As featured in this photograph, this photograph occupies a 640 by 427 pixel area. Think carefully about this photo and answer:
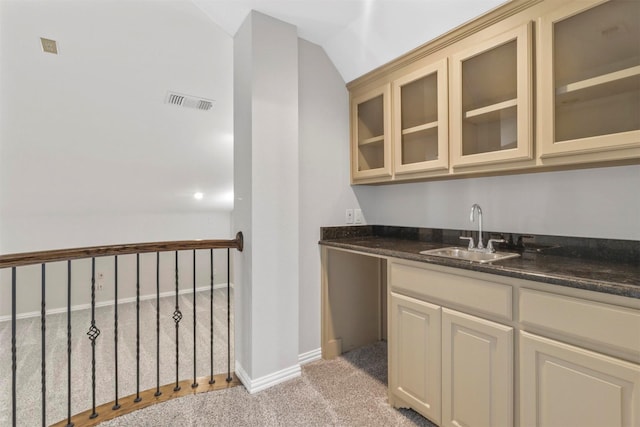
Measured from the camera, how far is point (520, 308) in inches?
47.0

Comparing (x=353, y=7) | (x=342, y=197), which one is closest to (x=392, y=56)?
(x=353, y=7)

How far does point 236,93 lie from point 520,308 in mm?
2034

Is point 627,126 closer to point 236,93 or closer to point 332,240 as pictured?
point 332,240

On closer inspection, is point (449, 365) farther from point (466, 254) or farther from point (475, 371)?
point (466, 254)

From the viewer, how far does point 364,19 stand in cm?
202

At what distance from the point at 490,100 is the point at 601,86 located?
0.45m

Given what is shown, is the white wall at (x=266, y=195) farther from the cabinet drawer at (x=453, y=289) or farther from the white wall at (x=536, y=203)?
the white wall at (x=536, y=203)

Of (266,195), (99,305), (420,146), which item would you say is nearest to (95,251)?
(266,195)

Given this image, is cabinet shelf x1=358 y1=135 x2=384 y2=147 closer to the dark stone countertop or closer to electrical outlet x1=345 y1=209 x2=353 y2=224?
electrical outlet x1=345 y1=209 x2=353 y2=224

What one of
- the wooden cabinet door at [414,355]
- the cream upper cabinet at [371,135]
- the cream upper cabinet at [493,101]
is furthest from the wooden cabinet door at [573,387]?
the cream upper cabinet at [371,135]

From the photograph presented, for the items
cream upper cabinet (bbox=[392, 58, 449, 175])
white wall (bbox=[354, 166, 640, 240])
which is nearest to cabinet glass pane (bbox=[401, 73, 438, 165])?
cream upper cabinet (bbox=[392, 58, 449, 175])

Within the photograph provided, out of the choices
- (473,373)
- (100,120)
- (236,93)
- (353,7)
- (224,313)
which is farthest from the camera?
(224,313)

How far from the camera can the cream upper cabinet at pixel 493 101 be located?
146 centimetres

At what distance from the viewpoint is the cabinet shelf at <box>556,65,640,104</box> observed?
123 centimetres
